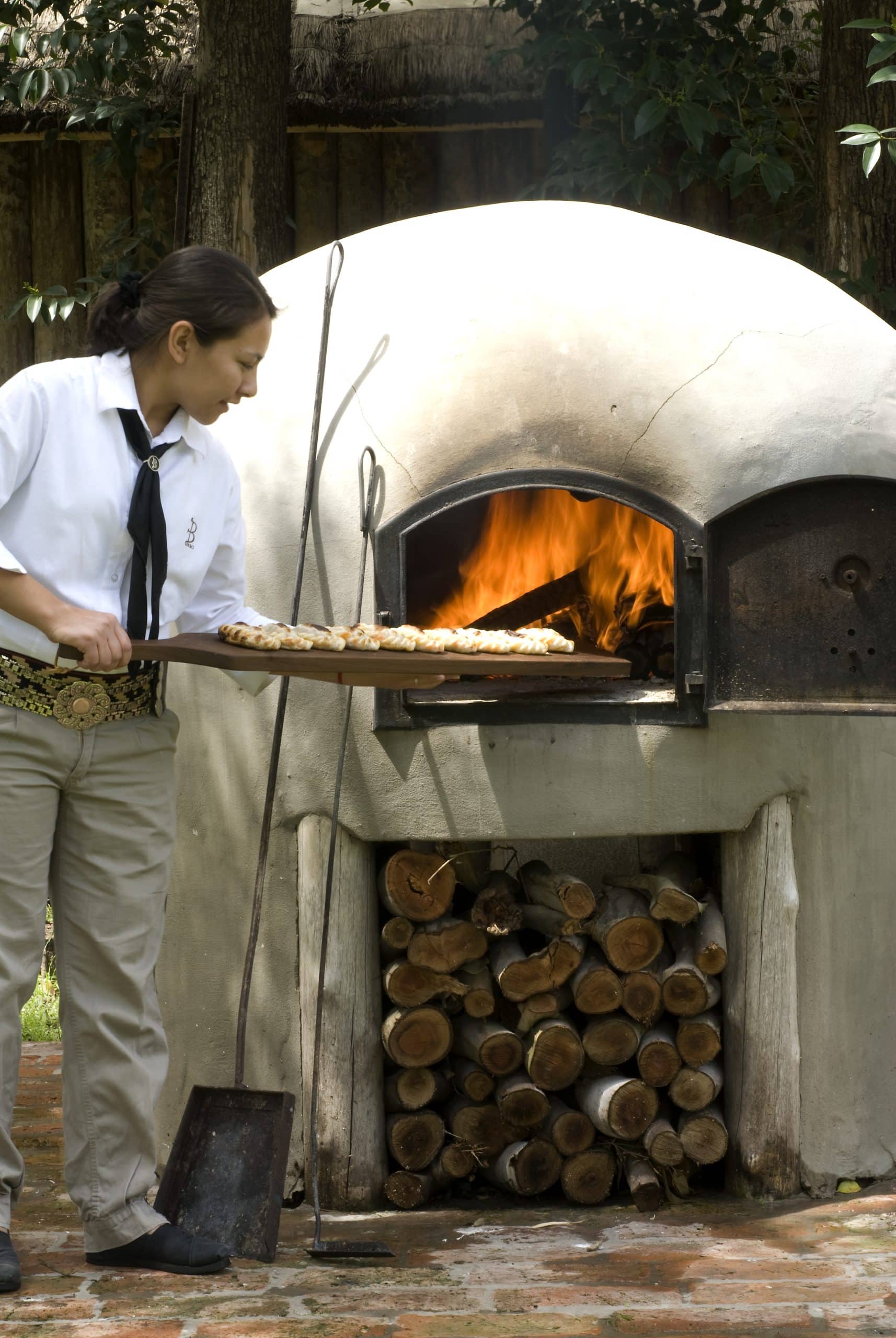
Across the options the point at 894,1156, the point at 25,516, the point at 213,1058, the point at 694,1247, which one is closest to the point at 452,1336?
the point at 694,1247

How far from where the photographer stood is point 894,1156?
3742mm

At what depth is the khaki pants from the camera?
2.94 m

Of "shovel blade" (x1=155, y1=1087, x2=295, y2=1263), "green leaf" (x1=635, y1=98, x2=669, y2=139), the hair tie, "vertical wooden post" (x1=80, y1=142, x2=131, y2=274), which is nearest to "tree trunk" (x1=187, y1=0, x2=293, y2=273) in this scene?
"vertical wooden post" (x1=80, y1=142, x2=131, y2=274)

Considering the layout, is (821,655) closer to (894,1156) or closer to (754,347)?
(754,347)

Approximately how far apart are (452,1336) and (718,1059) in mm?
1220

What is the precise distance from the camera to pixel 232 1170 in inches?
128

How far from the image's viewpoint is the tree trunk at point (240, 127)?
5.02 meters

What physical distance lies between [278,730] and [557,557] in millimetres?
864

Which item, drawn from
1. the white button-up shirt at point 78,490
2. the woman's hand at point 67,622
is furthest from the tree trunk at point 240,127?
the woman's hand at point 67,622

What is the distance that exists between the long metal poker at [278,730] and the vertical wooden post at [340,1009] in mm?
117

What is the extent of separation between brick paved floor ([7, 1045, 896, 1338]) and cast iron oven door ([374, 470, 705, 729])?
1.16 metres

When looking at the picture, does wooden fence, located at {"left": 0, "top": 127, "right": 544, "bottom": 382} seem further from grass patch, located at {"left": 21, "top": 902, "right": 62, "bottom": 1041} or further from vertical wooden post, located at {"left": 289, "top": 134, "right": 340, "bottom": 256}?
grass patch, located at {"left": 21, "top": 902, "right": 62, "bottom": 1041}

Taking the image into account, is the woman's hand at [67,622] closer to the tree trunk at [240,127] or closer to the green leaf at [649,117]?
the tree trunk at [240,127]

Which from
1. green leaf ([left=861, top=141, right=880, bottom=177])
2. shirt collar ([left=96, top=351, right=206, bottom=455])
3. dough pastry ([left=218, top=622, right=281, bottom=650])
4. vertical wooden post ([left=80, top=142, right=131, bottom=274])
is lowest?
dough pastry ([left=218, top=622, right=281, bottom=650])
